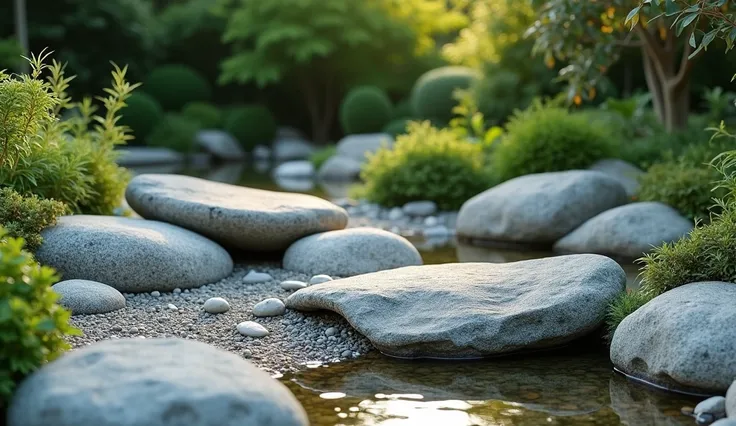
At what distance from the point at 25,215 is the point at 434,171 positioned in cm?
643

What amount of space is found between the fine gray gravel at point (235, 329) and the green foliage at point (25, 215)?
2.64 ft

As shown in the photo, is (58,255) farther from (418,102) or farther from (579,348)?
(418,102)

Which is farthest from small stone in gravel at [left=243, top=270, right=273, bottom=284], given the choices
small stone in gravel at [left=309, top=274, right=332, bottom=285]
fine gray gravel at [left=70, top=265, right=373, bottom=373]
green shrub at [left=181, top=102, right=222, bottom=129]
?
green shrub at [left=181, top=102, right=222, bottom=129]

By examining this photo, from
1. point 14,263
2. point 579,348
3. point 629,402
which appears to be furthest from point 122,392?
point 579,348

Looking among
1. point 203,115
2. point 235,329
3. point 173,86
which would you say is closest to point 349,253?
point 235,329

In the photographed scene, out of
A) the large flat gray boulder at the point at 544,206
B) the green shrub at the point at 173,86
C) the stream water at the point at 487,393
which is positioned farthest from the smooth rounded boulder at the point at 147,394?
the green shrub at the point at 173,86

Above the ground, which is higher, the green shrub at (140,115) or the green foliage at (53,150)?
the green shrub at (140,115)

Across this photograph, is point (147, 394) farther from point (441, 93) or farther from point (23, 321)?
point (441, 93)

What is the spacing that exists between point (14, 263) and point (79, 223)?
3059mm

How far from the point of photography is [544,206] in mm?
9242

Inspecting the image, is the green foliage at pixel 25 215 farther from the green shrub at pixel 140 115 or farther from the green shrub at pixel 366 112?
the green shrub at pixel 366 112

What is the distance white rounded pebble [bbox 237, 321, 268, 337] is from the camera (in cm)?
566

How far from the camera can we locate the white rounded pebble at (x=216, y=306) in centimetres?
612

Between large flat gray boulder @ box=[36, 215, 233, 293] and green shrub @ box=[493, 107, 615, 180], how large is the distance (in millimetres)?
5315
